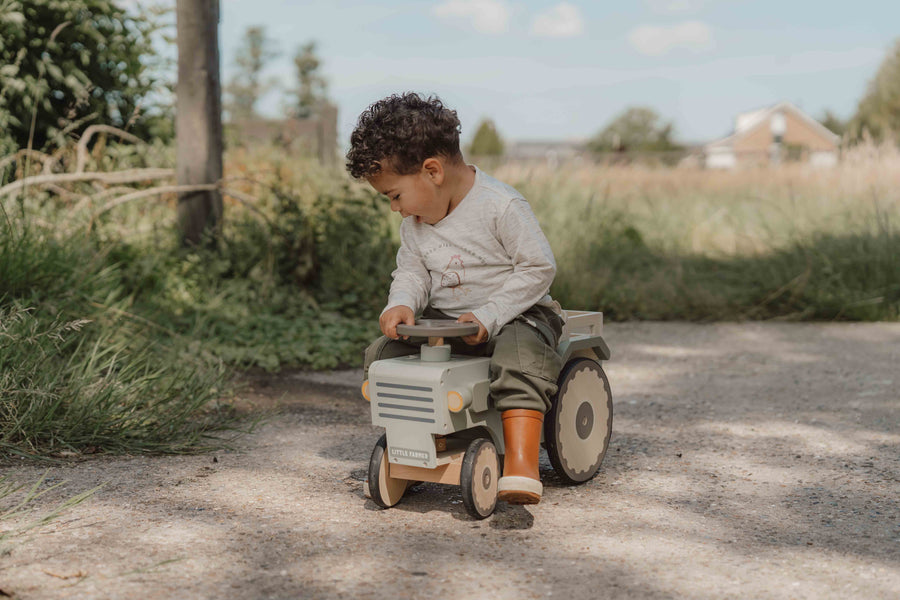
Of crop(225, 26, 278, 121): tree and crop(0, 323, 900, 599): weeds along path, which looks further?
crop(225, 26, 278, 121): tree

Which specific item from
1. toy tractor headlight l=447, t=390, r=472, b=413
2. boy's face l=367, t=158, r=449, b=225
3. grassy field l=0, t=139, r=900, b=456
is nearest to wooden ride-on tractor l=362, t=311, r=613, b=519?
toy tractor headlight l=447, t=390, r=472, b=413

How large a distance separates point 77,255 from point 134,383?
137cm

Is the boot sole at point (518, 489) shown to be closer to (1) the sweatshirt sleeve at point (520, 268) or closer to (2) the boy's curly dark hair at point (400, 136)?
(1) the sweatshirt sleeve at point (520, 268)

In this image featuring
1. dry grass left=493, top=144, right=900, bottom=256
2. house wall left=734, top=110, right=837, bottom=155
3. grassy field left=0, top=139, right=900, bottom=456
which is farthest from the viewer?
house wall left=734, top=110, right=837, bottom=155

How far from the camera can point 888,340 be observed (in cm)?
567

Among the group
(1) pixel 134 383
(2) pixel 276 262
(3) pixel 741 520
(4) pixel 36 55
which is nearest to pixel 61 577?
(1) pixel 134 383

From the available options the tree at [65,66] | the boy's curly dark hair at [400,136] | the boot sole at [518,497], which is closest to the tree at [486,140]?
the tree at [65,66]

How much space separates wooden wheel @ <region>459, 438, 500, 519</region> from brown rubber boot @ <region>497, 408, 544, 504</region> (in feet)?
0.15

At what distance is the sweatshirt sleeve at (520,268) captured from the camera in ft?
8.57

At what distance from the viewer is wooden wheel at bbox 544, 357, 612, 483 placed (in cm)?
274

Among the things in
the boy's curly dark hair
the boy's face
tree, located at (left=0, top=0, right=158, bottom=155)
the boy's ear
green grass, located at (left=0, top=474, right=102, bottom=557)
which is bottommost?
green grass, located at (left=0, top=474, right=102, bottom=557)

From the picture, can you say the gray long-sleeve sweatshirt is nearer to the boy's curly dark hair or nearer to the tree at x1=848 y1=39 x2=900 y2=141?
the boy's curly dark hair

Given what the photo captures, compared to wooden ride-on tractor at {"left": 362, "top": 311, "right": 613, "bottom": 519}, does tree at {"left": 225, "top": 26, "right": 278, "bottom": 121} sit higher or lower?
higher

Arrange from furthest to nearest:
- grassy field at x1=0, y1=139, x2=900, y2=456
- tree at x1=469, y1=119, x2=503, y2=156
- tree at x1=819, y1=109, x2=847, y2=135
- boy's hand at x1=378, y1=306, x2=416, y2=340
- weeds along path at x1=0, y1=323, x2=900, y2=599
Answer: tree at x1=469, y1=119, x2=503, y2=156, tree at x1=819, y1=109, x2=847, y2=135, grassy field at x1=0, y1=139, x2=900, y2=456, boy's hand at x1=378, y1=306, x2=416, y2=340, weeds along path at x1=0, y1=323, x2=900, y2=599
